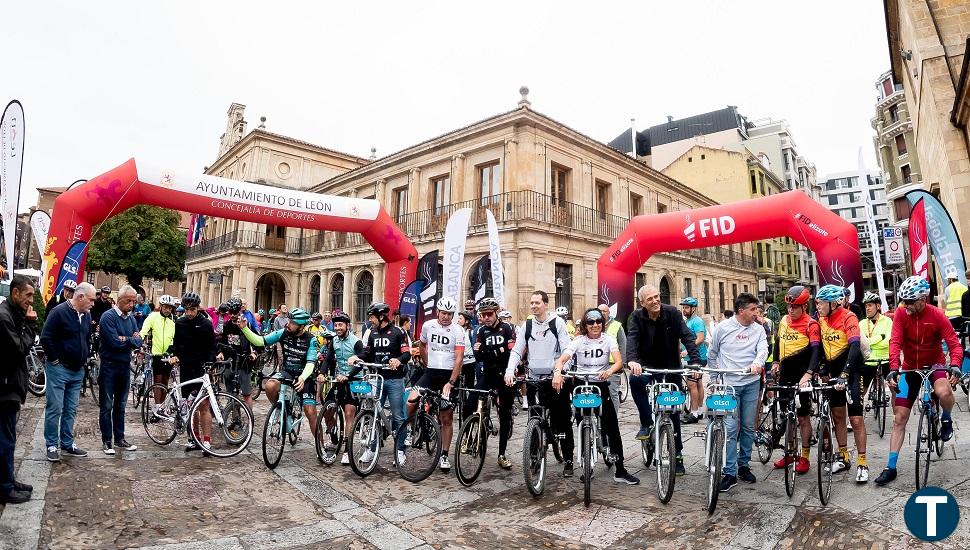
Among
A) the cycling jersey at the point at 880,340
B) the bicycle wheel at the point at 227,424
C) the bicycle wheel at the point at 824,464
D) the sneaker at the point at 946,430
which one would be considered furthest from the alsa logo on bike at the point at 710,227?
the bicycle wheel at the point at 227,424

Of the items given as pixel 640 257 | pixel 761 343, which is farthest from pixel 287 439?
pixel 640 257

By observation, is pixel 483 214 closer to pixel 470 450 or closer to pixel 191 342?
pixel 191 342

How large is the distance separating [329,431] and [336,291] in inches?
780

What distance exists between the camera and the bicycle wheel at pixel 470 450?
493cm

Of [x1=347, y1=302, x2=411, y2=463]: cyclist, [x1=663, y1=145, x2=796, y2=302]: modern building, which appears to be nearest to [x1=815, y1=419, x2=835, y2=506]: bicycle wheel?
[x1=347, y1=302, x2=411, y2=463]: cyclist

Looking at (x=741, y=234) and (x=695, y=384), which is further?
(x=741, y=234)

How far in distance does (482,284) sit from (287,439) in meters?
5.97

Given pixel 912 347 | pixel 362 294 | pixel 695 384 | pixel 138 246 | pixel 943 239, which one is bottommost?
pixel 695 384

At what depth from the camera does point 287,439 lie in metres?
6.92

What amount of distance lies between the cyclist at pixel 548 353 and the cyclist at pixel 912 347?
284cm

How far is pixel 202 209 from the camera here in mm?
10125

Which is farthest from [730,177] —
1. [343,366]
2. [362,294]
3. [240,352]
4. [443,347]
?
[240,352]

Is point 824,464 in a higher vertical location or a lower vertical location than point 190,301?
lower

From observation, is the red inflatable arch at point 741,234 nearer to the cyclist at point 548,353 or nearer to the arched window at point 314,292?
the cyclist at point 548,353
